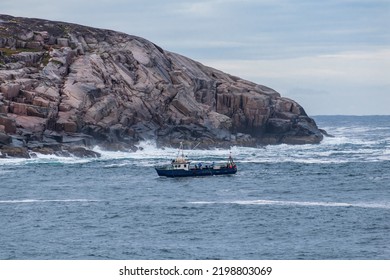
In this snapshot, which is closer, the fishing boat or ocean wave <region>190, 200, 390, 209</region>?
ocean wave <region>190, 200, 390, 209</region>

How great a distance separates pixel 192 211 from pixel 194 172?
33.8 metres

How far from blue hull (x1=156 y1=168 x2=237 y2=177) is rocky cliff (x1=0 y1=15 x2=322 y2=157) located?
26.4m

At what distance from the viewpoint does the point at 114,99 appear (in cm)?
16212

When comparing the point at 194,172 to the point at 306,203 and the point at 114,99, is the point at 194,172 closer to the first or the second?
the point at 306,203

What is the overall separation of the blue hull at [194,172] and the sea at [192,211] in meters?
1.73

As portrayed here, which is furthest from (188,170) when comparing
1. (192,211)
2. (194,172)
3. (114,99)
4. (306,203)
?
(114,99)

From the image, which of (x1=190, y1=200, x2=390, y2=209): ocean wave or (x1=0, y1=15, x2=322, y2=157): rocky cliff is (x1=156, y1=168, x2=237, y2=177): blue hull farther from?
(x1=0, y1=15, x2=322, y2=157): rocky cliff

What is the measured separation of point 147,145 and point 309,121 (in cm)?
4801

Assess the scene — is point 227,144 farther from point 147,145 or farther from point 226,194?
point 226,194

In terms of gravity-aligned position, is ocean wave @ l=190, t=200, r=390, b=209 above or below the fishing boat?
below

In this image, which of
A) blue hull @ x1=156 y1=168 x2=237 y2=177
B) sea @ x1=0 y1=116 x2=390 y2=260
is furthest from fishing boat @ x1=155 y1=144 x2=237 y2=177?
sea @ x1=0 y1=116 x2=390 y2=260

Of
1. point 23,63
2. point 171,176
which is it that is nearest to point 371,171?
point 171,176

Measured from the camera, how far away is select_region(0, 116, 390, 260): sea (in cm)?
6625

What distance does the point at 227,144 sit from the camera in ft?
563
